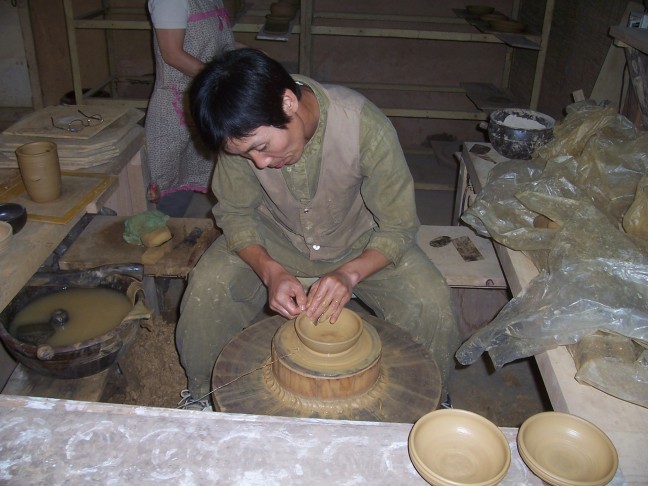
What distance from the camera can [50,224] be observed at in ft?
6.57

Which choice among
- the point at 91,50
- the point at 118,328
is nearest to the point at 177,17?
the point at 118,328

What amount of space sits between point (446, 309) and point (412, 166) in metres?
3.50

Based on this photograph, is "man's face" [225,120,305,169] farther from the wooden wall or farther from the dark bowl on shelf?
the wooden wall

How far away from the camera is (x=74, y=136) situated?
97.9 inches

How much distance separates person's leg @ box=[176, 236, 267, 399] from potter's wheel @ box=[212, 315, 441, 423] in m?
0.38

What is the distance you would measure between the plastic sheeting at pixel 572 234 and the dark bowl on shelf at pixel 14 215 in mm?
1545

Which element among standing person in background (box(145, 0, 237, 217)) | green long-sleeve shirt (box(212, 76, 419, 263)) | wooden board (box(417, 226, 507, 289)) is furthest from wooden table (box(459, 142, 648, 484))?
standing person in background (box(145, 0, 237, 217))

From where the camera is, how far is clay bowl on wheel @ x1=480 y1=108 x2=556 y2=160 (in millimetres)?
2695

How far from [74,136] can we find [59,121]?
0.82ft

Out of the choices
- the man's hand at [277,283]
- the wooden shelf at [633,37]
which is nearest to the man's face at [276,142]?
the man's hand at [277,283]

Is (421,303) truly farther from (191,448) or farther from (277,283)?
(191,448)

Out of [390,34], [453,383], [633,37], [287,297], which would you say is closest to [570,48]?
[390,34]

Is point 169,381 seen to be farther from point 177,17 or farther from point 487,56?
point 487,56

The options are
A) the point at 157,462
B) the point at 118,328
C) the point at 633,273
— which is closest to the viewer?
the point at 157,462
